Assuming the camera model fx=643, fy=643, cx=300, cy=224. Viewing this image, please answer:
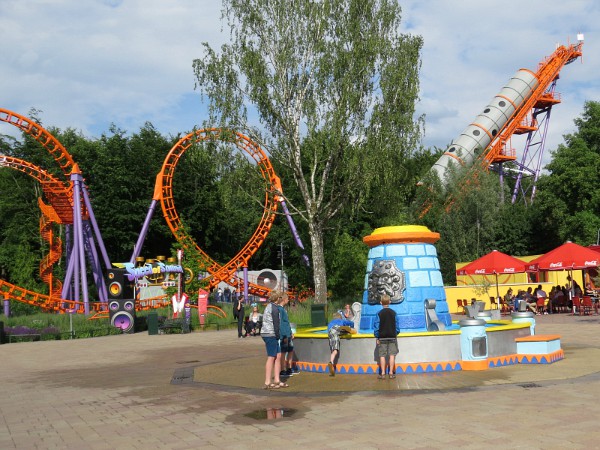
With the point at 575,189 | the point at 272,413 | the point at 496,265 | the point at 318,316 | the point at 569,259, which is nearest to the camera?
the point at 272,413

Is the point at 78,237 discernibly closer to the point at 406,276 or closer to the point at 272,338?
the point at 406,276

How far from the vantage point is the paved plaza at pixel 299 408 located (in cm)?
725

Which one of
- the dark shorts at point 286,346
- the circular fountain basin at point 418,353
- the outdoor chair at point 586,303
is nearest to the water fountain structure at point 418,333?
the circular fountain basin at point 418,353

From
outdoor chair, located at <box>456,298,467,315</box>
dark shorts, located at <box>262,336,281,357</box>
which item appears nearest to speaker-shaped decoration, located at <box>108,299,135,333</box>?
outdoor chair, located at <box>456,298,467,315</box>

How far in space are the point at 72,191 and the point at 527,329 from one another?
31.1 metres

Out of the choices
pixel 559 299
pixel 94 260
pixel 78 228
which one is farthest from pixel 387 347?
pixel 94 260

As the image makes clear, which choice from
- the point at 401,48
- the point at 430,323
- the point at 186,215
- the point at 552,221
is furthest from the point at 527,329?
the point at 186,215

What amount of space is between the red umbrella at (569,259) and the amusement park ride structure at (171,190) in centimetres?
1423

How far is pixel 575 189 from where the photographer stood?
4731 cm

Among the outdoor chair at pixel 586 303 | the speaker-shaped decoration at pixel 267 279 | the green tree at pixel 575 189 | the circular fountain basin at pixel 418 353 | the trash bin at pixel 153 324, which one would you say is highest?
the green tree at pixel 575 189

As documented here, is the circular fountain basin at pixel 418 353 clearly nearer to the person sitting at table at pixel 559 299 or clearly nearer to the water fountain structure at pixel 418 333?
the water fountain structure at pixel 418 333

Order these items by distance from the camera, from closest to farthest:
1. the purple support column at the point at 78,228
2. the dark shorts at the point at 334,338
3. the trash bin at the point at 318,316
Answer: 1. the dark shorts at the point at 334,338
2. the trash bin at the point at 318,316
3. the purple support column at the point at 78,228

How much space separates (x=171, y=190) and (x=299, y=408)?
3685 cm

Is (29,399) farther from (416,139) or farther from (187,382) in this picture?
(416,139)
